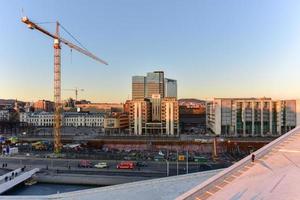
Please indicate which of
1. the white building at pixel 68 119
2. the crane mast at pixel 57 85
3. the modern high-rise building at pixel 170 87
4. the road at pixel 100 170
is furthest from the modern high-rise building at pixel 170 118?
the modern high-rise building at pixel 170 87

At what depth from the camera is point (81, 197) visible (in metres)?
9.82

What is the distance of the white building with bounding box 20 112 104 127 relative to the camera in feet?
218

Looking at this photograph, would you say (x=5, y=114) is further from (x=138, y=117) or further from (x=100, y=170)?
(x=100, y=170)

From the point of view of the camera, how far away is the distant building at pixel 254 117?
45.9 m

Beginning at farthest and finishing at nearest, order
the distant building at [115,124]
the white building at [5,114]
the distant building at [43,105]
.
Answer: the distant building at [43,105]
the white building at [5,114]
the distant building at [115,124]

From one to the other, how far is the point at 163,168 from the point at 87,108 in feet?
236

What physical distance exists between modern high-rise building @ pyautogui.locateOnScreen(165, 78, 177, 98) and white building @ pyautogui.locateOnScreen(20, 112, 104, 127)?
97.8ft

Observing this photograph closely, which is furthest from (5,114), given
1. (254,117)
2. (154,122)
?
(254,117)

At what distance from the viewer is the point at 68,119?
6756cm

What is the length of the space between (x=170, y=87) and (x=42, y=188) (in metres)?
76.4

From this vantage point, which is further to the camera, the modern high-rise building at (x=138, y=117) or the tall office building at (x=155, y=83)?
the tall office building at (x=155, y=83)

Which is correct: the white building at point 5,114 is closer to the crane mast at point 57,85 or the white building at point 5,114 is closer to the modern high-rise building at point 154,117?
the modern high-rise building at point 154,117

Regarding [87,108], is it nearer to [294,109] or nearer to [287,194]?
[294,109]

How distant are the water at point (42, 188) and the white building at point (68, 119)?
44.6m
